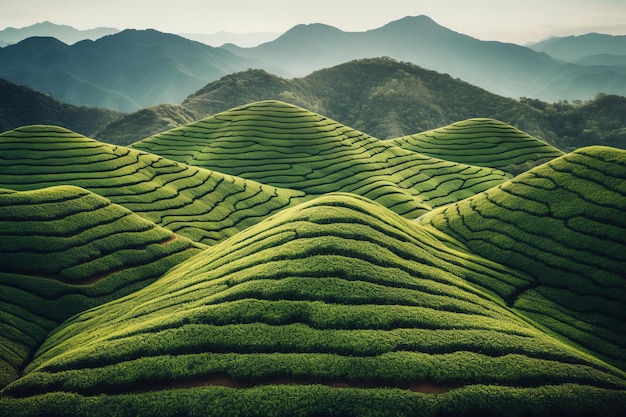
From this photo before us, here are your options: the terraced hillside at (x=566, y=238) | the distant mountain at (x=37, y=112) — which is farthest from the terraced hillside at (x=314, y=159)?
the distant mountain at (x=37, y=112)

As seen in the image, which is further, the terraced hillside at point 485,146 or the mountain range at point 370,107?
the mountain range at point 370,107

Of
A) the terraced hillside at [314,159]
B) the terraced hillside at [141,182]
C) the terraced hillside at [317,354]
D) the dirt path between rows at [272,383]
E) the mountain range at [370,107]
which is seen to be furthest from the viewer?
the mountain range at [370,107]

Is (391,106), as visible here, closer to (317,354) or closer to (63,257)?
(63,257)

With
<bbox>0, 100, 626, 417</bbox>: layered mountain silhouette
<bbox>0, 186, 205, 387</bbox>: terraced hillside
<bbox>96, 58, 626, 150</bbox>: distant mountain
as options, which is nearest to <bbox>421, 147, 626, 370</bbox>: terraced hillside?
<bbox>0, 100, 626, 417</bbox>: layered mountain silhouette

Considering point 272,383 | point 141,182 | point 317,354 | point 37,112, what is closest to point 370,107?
point 37,112

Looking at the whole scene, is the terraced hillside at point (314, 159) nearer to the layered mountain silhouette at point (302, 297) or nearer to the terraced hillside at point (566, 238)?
the terraced hillside at point (566, 238)

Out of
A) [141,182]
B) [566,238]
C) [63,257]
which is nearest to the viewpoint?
[63,257]

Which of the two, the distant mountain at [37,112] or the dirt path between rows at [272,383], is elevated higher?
the distant mountain at [37,112]
